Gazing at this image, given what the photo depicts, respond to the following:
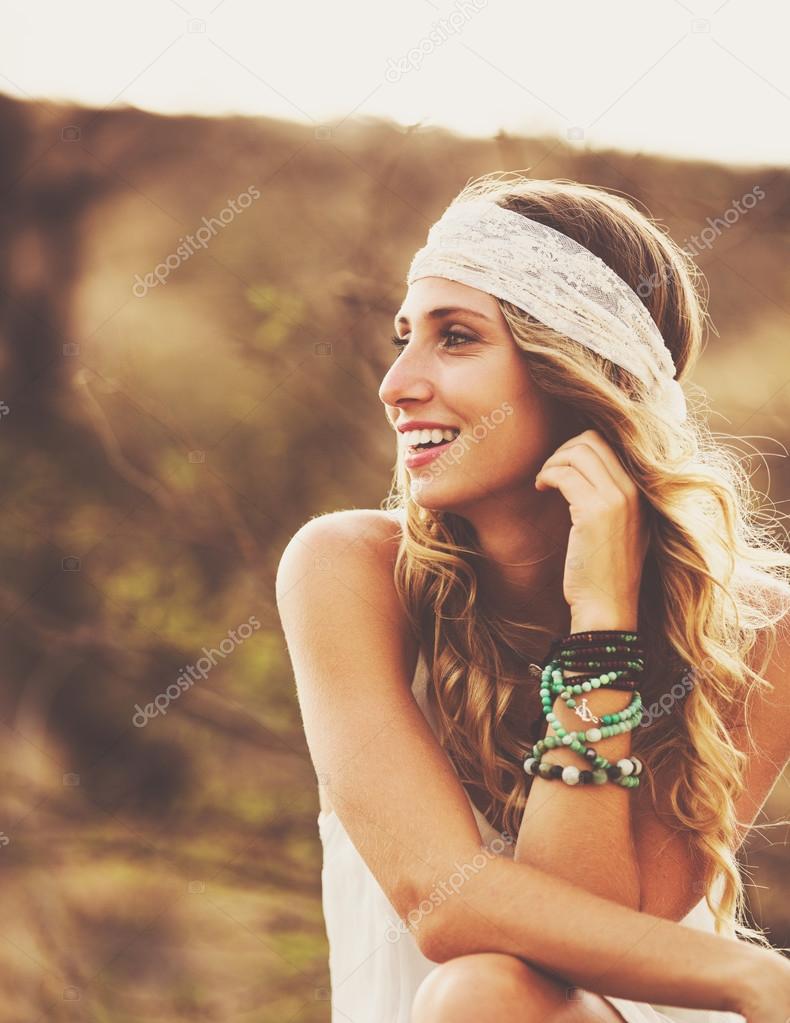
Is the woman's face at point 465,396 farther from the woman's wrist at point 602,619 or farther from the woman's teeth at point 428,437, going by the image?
the woman's wrist at point 602,619

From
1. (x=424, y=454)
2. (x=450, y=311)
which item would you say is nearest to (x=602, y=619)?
(x=424, y=454)

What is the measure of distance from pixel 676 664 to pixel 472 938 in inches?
33.4

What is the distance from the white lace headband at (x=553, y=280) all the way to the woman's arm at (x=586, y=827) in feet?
2.47

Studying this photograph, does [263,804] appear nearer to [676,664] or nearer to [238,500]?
[238,500]

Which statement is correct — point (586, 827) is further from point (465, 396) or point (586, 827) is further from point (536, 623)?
point (465, 396)

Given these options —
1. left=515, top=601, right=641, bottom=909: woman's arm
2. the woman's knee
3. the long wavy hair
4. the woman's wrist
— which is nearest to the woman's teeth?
the long wavy hair

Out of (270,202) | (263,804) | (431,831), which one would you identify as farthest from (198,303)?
(431,831)

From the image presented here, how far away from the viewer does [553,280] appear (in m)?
2.43

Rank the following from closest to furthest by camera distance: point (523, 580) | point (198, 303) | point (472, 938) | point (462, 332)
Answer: point (472, 938), point (462, 332), point (523, 580), point (198, 303)

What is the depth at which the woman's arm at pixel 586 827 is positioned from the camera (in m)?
2.04

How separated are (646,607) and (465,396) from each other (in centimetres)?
65

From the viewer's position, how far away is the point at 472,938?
193 cm

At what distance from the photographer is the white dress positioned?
7.77ft

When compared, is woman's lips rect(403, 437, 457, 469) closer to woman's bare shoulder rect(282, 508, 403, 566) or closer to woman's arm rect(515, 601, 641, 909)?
woman's bare shoulder rect(282, 508, 403, 566)
